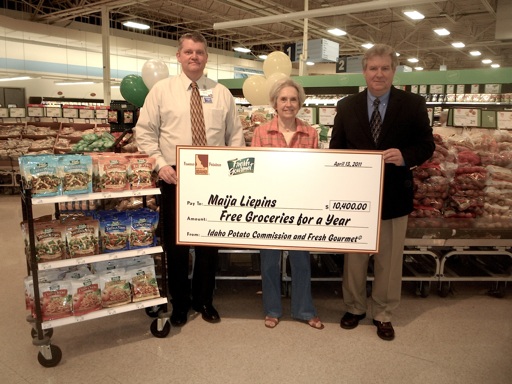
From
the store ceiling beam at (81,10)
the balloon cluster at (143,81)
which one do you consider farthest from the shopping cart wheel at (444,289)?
the store ceiling beam at (81,10)

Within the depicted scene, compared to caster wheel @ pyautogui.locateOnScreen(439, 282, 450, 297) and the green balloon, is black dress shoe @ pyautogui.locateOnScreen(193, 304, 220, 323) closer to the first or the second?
caster wheel @ pyautogui.locateOnScreen(439, 282, 450, 297)

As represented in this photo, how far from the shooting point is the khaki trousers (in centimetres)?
296

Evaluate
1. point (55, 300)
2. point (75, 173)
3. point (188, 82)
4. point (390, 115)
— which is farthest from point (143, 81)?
point (390, 115)

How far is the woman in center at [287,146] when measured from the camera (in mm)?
2900

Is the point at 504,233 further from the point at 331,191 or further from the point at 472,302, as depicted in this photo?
the point at 331,191

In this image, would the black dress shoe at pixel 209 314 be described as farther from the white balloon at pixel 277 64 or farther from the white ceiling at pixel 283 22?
the white ceiling at pixel 283 22

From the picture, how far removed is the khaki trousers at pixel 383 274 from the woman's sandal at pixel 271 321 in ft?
1.81

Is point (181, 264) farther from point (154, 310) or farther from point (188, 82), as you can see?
point (188, 82)

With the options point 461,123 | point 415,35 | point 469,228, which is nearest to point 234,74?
point 415,35

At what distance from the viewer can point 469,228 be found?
3635 millimetres

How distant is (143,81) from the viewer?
5.07m

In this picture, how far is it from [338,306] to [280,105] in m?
1.77

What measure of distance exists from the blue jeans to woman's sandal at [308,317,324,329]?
0.03 metres

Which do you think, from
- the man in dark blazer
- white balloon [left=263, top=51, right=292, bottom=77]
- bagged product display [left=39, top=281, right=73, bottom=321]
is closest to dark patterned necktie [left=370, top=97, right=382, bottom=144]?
the man in dark blazer
